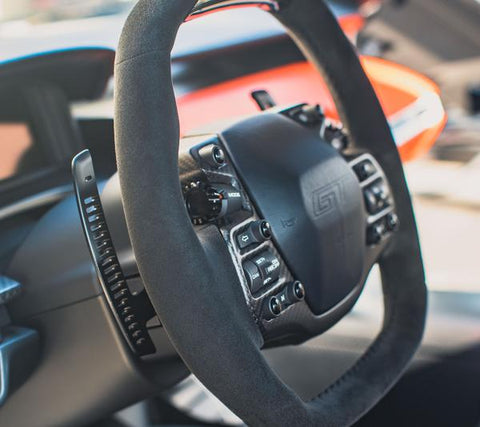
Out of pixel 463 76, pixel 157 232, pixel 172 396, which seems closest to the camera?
pixel 157 232

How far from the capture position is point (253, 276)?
0.72 metres

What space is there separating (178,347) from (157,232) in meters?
0.11

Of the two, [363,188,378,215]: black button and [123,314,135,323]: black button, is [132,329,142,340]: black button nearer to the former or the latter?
[123,314,135,323]: black button

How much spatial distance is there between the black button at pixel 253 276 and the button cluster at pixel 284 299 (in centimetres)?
3

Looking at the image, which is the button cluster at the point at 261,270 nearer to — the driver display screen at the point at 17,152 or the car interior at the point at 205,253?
the car interior at the point at 205,253

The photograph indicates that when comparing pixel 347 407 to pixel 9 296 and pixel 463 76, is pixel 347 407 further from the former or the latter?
pixel 463 76

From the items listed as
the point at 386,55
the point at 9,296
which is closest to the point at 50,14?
the point at 9,296

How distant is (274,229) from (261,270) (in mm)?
71

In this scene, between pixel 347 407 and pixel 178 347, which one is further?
pixel 347 407

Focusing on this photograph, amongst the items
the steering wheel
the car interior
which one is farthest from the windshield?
the steering wheel

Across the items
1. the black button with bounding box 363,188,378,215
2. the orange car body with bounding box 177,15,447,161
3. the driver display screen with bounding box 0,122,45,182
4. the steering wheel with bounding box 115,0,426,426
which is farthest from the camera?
the orange car body with bounding box 177,15,447,161

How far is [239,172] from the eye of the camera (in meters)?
0.81

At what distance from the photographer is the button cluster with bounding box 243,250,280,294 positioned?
72 cm

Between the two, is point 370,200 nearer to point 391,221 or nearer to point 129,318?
point 391,221
